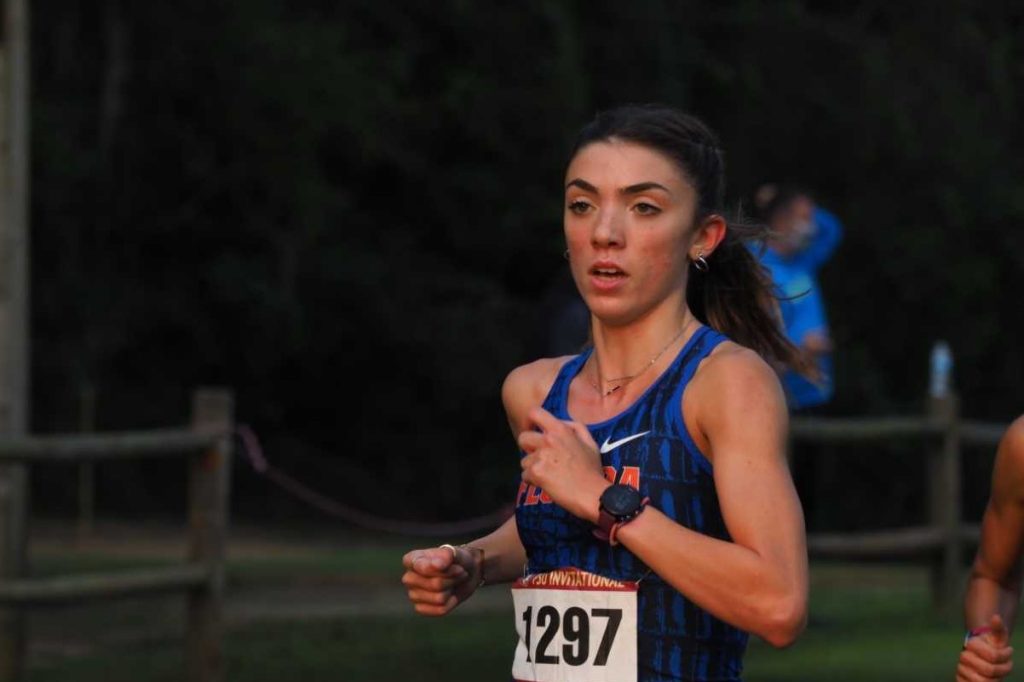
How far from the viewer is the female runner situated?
3.08 meters

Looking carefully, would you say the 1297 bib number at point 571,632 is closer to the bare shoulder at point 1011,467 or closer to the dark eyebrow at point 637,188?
the dark eyebrow at point 637,188

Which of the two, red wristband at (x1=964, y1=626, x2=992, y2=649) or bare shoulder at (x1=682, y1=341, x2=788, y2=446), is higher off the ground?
bare shoulder at (x1=682, y1=341, x2=788, y2=446)

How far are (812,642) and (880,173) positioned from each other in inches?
535

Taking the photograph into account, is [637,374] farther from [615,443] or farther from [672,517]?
[672,517]

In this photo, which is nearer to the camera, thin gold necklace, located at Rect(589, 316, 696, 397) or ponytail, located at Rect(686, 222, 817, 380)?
thin gold necklace, located at Rect(589, 316, 696, 397)

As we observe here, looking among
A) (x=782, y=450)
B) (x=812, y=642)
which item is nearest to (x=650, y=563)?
(x=782, y=450)

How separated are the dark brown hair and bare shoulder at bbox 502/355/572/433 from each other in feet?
0.91

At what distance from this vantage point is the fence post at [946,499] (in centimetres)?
1135

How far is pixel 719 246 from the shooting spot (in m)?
3.63

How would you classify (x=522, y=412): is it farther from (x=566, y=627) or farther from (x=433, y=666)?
(x=433, y=666)

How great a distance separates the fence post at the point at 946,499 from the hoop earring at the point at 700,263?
800 centimetres

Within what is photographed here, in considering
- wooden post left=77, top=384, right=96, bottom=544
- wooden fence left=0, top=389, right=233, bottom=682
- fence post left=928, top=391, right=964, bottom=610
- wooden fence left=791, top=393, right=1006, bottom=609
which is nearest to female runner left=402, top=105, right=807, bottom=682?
wooden fence left=0, top=389, right=233, bottom=682

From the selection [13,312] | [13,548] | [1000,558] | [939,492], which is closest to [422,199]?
[939,492]

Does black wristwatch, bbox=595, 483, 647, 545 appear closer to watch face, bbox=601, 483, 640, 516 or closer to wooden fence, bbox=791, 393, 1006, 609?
watch face, bbox=601, 483, 640, 516
